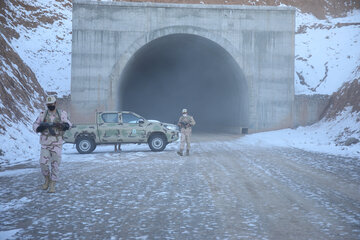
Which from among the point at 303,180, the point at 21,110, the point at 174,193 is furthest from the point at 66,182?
the point at 21,110

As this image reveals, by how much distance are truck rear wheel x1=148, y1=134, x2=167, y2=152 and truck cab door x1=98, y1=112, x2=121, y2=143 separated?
1.43m

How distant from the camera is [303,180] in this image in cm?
838

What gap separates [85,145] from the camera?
1459cm

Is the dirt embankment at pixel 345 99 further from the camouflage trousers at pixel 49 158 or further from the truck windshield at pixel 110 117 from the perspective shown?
the camouflage trousers at pixel 49 158

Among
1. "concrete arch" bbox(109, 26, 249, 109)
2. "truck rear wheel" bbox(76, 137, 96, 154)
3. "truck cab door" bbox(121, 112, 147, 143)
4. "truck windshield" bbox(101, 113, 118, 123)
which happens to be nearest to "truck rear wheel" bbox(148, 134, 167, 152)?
"truck cab door" bbox(121, 112, 147, 143)

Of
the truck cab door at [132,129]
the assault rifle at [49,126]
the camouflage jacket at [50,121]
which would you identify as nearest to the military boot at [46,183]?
the camouflage jacket at [50,121]

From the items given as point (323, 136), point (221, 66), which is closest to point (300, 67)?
point (221, 66)

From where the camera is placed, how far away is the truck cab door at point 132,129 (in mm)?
14734

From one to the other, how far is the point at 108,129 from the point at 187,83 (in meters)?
28.9

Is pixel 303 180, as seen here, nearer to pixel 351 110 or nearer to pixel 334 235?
pixel 334 235

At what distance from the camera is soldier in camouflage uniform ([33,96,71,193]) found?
23.5ft

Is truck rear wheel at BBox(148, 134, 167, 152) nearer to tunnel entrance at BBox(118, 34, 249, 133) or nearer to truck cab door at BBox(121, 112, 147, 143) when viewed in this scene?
truck cab door at BBox(121, 112, 147, 143)

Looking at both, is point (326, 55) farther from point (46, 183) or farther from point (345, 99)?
point (46, 183)

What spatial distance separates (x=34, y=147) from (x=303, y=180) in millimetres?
10972
